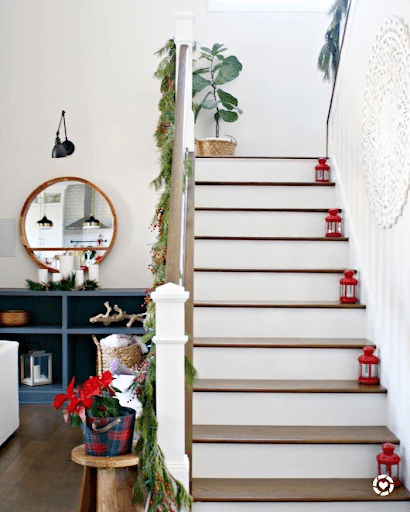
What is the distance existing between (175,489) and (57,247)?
448 centimetres

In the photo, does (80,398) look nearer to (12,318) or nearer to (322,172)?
(322,172)

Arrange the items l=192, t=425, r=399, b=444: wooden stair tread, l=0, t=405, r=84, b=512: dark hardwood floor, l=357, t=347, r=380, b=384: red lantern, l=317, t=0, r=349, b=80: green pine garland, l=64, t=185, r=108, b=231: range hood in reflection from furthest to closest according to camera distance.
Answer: l=64, t=185, r=108, b=231: range hood in reflection, l=317, t=0, r=349, b=80: green pine garland, l=0, t=405, r=84, b=512: dark hardwood floor, l=357, t=347, r=380, b=384: red lantern, l=192, t=425, r=399, b=444: wooden stair tread

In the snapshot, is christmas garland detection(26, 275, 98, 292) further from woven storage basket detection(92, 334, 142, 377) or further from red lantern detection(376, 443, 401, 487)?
red lantern detection(376, 443, 401, 487)

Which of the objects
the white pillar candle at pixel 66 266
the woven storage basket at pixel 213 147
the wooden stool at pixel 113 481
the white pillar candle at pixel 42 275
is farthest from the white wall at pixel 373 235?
the white pillar candle at pixel 42 275

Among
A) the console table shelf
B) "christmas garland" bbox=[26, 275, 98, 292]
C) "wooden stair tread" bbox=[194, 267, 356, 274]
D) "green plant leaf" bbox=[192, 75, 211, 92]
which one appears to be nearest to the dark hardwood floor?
the console table shelf

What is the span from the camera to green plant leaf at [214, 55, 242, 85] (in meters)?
6.80

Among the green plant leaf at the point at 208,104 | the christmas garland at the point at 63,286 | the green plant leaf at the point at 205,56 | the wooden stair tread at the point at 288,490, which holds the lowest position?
the wooden stair tread at the point at 288,490

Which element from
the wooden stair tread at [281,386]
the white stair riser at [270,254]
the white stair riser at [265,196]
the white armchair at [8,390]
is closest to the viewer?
the wooden stair tread at [281,386]

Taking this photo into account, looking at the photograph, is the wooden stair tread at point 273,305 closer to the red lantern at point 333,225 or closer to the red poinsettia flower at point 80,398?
the red lantern at point 333,225

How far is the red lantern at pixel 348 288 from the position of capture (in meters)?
4.33

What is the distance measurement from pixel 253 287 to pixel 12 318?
297 cm

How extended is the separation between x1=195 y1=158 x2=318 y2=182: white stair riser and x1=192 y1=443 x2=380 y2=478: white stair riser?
238 centimetres

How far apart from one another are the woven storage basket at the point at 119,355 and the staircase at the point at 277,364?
1801 millimetres

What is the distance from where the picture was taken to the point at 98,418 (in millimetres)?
2812
